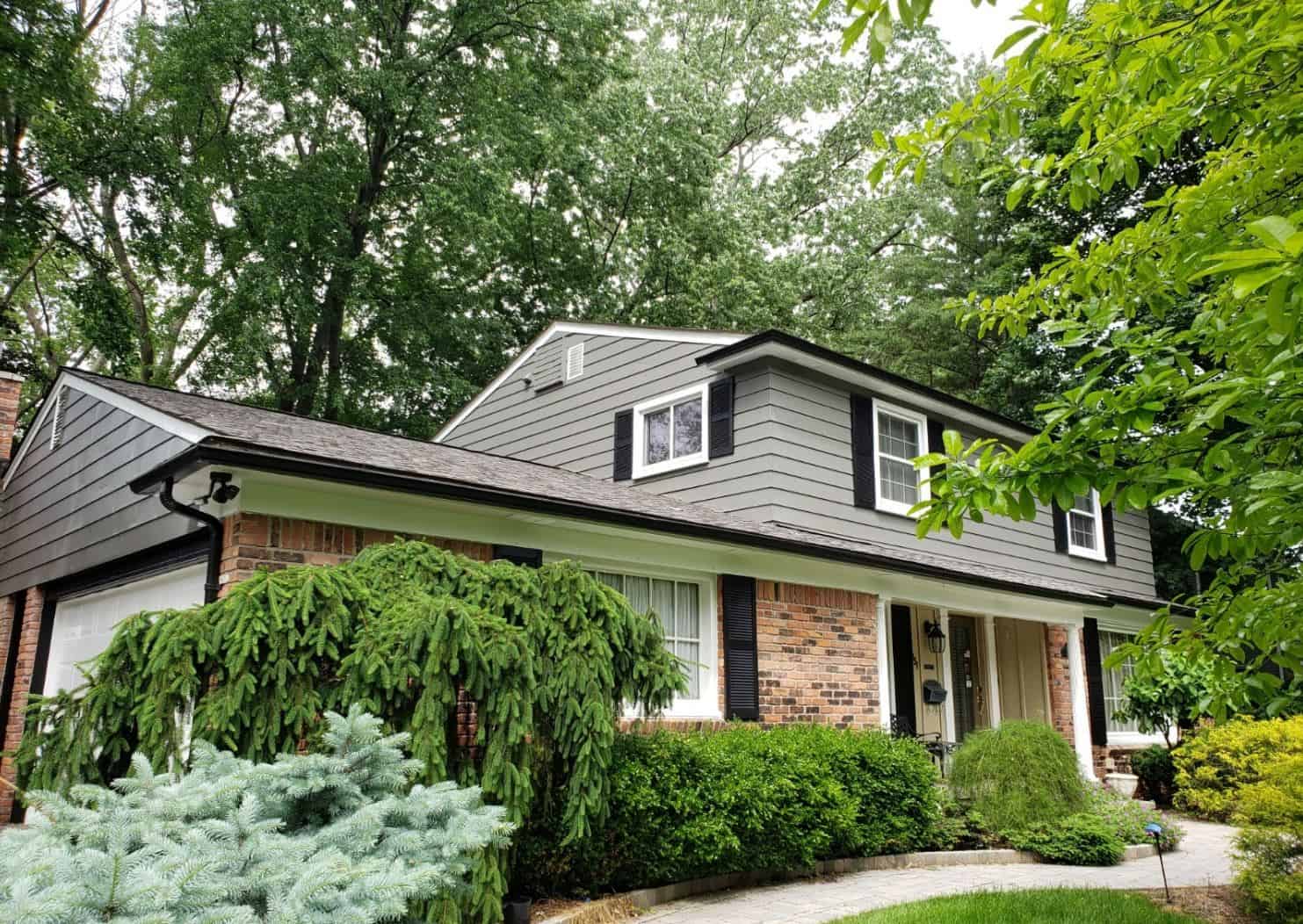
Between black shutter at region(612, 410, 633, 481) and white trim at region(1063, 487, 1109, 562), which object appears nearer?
black shutter at region(612, 410, 633, 481)

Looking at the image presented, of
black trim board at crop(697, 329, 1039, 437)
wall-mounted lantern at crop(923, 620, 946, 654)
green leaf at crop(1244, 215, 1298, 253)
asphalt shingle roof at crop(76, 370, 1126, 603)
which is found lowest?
→ wall-mounted lantern at crop(923, 620, 946, 654)

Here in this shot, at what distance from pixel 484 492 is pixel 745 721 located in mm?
3699

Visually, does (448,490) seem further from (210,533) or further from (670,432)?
(670,432)

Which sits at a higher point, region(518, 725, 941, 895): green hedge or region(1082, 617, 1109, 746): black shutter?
region(1082, 617, 1109, 746): black shutter

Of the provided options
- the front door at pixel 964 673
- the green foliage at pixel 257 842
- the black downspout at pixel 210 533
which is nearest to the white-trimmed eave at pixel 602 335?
the front door at pixel 964 673

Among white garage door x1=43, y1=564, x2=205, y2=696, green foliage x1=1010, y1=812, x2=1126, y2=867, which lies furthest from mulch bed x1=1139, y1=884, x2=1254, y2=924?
white garage door x1=43, y1=564, x2=205, y2=696

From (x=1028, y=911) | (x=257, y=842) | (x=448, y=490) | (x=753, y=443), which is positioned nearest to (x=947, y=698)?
(x=753, y=443)

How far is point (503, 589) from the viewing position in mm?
6078

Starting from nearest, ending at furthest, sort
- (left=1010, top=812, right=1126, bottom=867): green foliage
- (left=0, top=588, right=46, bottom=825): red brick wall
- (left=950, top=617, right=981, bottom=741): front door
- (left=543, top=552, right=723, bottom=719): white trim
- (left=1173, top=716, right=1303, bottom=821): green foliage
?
(left=1173, top=716, right=1303, bottom=821): green foliage, (left=543, top=552, right=723, bottom=719): white trim, (left=1010, top=812, right=1126, bottom=867): green foliage, (left=0, top=588, right=46, bottom=825): red brick wall, (left=950, top=617, right=981, bottom=741): front door

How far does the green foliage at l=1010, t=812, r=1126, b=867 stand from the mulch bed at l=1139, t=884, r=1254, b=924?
1186 millimetres

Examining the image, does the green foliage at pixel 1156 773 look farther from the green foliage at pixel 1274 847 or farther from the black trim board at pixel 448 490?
the green foliage at pixel 1274 847

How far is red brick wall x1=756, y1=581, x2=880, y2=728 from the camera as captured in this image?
9.91 meters

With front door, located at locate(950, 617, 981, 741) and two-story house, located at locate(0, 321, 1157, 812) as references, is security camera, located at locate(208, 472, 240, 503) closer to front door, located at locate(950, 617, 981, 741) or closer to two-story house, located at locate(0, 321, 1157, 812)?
two-story house, located at locate(0, 321, 1157, 812)

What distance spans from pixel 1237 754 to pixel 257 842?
9693mm
